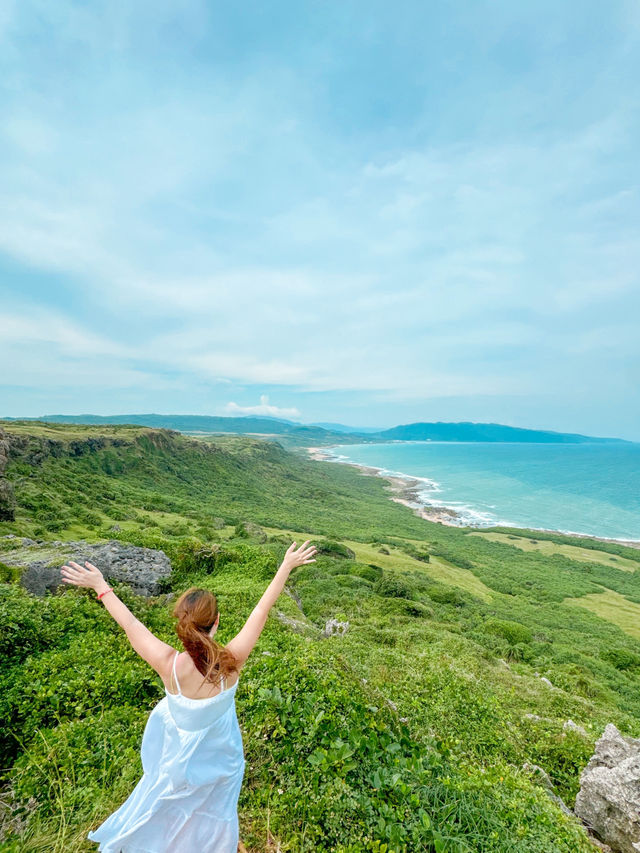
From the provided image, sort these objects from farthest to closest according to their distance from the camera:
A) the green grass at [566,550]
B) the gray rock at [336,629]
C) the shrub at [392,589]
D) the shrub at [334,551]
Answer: the green grass at [566,550] < the shrub at [334,551] < the shrub at [392,589] < the gray rock at [336,629]

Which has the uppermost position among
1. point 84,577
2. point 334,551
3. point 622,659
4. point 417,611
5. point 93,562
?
point 84,577

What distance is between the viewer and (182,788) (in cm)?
316

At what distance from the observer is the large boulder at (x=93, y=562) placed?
11.3m

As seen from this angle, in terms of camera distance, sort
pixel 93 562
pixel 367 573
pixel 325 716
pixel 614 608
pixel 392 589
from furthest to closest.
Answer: pixel 614 608 → pixel 367 573 → pixel 392 589 → pixel 93 562 → pixel 325 716

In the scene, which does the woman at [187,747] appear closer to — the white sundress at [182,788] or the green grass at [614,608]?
the white sundress at [182,788]

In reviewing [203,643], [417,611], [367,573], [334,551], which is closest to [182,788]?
[203,643]

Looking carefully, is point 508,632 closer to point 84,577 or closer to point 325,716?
point 325,716

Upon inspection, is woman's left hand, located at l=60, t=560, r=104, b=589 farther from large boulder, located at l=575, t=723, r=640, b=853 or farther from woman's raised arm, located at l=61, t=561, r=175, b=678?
large boulder, located at l=575, t=723, r=640, b=853

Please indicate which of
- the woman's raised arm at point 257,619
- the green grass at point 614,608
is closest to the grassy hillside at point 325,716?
the woman's raised arm at point 257,619

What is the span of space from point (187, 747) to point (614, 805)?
735cm

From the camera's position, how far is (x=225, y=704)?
315cm

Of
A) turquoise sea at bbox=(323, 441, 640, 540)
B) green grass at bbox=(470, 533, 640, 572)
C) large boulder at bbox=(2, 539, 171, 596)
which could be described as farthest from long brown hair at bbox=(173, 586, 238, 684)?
turquoise sea at bbox=(323, 441, 640, 540)

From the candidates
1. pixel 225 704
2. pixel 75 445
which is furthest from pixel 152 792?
pixel 75 445

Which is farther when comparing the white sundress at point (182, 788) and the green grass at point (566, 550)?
the green grass at point (566, 550)
